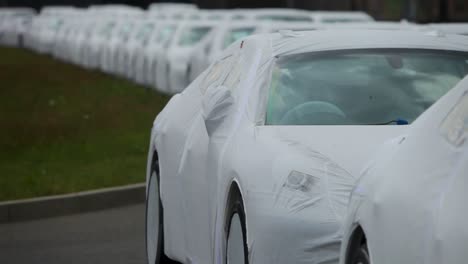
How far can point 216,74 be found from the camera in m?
9.20

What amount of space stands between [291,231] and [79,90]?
25.3 meters

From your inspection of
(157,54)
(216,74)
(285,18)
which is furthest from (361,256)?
(157,54)

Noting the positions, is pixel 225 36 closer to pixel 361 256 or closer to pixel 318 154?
pixel 318 154

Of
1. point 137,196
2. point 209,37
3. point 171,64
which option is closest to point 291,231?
point 137,196

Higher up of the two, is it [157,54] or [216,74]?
[216,74]

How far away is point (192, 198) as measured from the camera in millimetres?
8477

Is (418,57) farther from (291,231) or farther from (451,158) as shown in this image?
(451,158)

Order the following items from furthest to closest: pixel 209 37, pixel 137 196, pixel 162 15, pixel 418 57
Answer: pixel 162 15
pixel 209 37
pixel 137 196
pixel 418 57

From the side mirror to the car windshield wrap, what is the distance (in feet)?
0.80

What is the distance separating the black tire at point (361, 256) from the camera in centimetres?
549

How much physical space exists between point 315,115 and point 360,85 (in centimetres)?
42

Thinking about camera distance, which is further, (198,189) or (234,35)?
(234,35)

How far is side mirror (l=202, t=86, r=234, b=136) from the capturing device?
26.5ft

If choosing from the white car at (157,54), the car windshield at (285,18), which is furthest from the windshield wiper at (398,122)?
the white car at (157,54)
